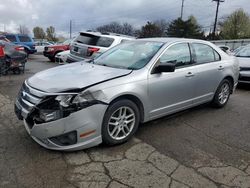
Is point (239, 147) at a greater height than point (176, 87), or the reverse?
point (176, 87)

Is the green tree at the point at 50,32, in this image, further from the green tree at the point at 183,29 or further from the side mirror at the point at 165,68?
the side mirror at the point at 165,68

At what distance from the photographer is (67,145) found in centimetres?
301

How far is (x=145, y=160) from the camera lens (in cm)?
308

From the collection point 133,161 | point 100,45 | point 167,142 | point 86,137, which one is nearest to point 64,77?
point 86,137

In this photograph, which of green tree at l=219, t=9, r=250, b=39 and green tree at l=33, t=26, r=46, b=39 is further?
green tree at l=33, t=26, r=46, b=39

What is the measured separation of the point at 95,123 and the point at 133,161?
685 millimetres

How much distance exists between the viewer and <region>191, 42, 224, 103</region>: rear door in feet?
14.9

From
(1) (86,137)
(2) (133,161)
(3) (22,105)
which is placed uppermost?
(3) (22,105)

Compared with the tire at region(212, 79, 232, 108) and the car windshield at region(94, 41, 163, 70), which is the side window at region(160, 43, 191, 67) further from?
the tire at region(212, 79, 232, 108)

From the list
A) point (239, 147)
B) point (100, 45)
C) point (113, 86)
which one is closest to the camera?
point (113, 86)

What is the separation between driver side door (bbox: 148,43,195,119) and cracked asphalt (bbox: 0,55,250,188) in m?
0.39

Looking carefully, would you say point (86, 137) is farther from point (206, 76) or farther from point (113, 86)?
point (206, 76)

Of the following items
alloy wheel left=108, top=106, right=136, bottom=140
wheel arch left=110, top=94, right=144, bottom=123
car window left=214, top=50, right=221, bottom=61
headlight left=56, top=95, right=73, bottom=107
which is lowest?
alloy wheel left=108, top=106, right=136, bottom=140

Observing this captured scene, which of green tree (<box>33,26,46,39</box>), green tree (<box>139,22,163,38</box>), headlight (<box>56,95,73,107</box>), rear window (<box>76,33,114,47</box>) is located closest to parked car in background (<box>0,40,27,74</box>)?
rear window (<box>76,33,114,47</box>)
